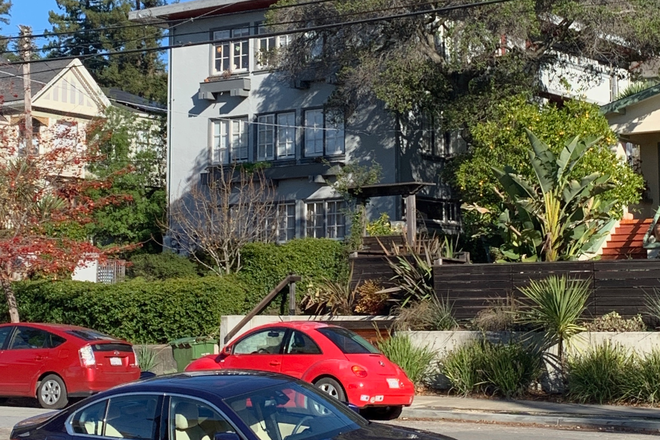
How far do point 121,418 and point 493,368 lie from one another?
1018cm

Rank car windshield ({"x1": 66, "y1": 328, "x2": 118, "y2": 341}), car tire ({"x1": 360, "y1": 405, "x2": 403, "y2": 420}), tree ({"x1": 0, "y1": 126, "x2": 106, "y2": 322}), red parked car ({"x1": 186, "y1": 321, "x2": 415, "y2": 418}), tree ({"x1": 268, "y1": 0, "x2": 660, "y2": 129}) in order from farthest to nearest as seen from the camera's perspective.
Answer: tree ({"x1": 268, "y1": 0, "x2": 660, "y2": 129}) → tree ({"x1": 0, "y1": 126, "x2": 106, "y2": 322}) → car windshield ({"x1": 66, "y1": 328, "x2": 118, "y2": 341}) → car tire ({"x1": 360, "y1": 405, "x2": 403, "y2": 420}) → red parked car ({"x1": 186, "y1": 321, "x2": 415, "y2": 418})

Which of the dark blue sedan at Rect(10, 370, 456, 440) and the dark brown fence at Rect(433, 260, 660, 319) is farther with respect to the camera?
the dark brown fence at Rect(433, 260, 660, 319)

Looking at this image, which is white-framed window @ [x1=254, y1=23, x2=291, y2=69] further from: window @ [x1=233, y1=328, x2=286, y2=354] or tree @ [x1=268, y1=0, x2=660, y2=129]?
window @ [x1=233, y1=328, x2=286, y2=354]

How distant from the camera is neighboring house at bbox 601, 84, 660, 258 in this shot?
23.3m

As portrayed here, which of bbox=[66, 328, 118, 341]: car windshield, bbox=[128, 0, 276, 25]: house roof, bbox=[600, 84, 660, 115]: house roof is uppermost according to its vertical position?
bbox=[128, 0, 276, 25]: house roof

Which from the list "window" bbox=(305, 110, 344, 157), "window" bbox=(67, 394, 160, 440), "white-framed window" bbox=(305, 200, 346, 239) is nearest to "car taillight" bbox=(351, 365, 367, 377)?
"window" bbox=(67, 394, 160, 440)

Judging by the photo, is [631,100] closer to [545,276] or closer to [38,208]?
[545,276]

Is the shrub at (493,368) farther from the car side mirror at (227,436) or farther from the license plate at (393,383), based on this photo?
the car side mirror at (227,436)

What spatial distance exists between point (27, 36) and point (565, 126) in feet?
46.0

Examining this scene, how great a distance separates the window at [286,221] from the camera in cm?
3212

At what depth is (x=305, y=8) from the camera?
26.2 meters

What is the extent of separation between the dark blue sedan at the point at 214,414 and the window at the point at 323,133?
949 inches

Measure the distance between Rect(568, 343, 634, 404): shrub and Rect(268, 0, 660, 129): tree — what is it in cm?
1125

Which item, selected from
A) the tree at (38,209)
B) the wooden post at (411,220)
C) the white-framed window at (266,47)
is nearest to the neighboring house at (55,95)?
the white-framed window at (266,47)
